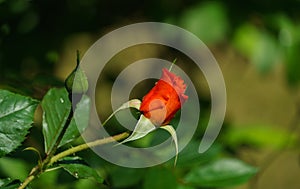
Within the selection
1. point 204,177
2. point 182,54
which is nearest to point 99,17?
point 182,54

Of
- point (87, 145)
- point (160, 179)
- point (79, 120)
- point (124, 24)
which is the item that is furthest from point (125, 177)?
point (124, 24)

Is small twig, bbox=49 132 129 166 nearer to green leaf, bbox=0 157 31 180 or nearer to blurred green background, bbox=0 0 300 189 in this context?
blurred green background, bbox=0 0 300 189

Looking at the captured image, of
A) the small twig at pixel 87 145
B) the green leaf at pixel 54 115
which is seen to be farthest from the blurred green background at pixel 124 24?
the small twig at pixel 87 145

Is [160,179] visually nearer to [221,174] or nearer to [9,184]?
[221,174]

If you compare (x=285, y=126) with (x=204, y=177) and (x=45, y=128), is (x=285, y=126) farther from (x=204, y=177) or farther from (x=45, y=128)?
(x=45, y=128)

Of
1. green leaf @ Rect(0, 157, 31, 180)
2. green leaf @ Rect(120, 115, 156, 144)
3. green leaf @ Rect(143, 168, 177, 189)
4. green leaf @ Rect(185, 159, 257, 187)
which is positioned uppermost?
green leaf @ Rect(185, 159, 257, 187)

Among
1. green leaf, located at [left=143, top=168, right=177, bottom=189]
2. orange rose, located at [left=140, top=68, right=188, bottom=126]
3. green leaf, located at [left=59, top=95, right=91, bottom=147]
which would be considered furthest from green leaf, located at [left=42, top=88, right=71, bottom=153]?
green leaf, located at [left=143, top=168, right=177, bottom=189]

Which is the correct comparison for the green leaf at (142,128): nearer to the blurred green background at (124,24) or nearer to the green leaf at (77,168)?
the green leaf at (77,168)
